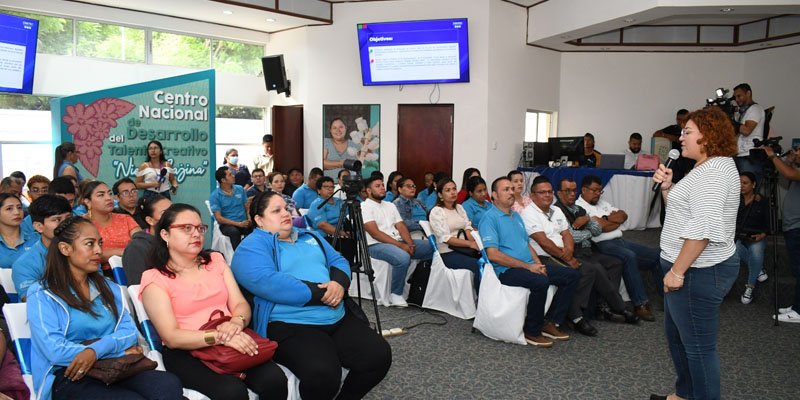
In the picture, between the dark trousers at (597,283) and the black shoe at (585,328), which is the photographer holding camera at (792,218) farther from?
the black shoe at (585,328)

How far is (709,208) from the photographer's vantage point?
2.29 m

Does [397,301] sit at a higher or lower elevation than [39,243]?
lower

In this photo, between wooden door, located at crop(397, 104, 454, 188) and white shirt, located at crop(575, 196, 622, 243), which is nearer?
white shirt, located at crop(575, 196, 622, 243)

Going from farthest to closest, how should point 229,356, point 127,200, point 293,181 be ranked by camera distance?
point 293,181
point 127,200
point 229,356

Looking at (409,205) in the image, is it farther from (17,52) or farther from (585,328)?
(17,52)

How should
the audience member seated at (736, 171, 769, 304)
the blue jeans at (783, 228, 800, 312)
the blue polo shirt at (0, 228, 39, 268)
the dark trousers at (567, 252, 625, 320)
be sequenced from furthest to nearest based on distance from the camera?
the audience member seated at (736, 171, 769, 304)
the blue jeans at (783, 228, 800, 312)
the dark trousers at (567, 252, 625, 320)
the blue polo shirt at (0, 228, 39, 268)

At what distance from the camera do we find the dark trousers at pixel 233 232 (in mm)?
5832

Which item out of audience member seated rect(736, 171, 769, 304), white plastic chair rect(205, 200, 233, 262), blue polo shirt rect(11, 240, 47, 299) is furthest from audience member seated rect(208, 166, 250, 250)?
audience member seated rect(736, 171, 769, 304)

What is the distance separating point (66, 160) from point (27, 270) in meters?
3.29

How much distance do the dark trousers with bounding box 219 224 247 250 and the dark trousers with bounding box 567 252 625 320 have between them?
3.39 metres

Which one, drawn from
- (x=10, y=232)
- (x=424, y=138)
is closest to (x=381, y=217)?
(x=10, y=232)

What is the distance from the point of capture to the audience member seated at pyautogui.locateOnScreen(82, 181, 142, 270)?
11.5 feet

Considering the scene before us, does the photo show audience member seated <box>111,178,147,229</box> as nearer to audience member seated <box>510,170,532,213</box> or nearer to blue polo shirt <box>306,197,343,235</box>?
blue polo shirt <box>306,197,343,235</box>

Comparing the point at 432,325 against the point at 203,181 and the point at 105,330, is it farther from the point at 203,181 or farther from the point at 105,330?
the point at 203,181
